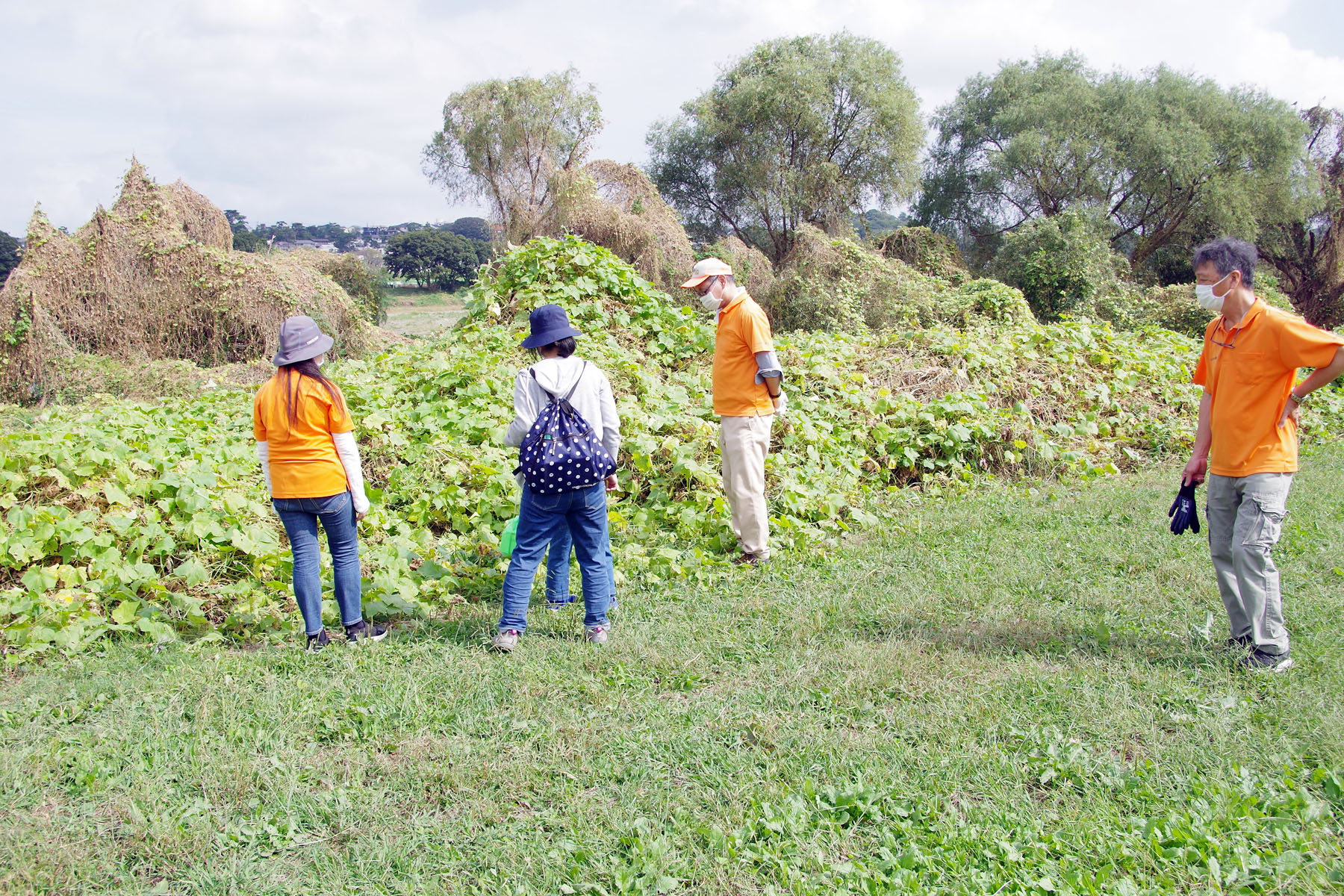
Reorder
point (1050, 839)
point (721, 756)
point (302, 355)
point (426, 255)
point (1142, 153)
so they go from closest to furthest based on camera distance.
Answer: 1. point (1050, 839)
2. point (721, 756)
3. point (302, 355)
4. point (1142, 153)
5. point (426, 255)

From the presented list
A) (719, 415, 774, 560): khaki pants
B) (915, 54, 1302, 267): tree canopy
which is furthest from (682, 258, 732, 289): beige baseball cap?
(915, 54, 1302, 267): tree canopy

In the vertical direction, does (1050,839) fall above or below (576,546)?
below

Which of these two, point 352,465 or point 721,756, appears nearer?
point 721,756

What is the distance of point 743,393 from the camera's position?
A: 203 inches

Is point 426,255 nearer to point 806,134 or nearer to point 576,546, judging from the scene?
point 806,134

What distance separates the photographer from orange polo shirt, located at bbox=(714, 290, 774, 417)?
16.6 ft

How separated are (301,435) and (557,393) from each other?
123 cm

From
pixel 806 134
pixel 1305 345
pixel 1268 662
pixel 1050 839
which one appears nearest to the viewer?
pixel 1050 839

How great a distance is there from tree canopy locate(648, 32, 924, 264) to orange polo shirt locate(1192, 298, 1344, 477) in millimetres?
24859

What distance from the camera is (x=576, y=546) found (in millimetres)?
4219

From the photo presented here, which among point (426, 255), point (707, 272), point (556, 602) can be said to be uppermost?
point (426, 255)

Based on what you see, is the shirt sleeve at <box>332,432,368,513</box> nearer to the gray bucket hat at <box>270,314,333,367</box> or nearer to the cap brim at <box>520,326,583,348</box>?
the gray bucket hat at <box>270,314,333,367</box>

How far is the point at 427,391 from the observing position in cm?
733

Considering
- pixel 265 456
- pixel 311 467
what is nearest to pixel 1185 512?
pixel 311 467
